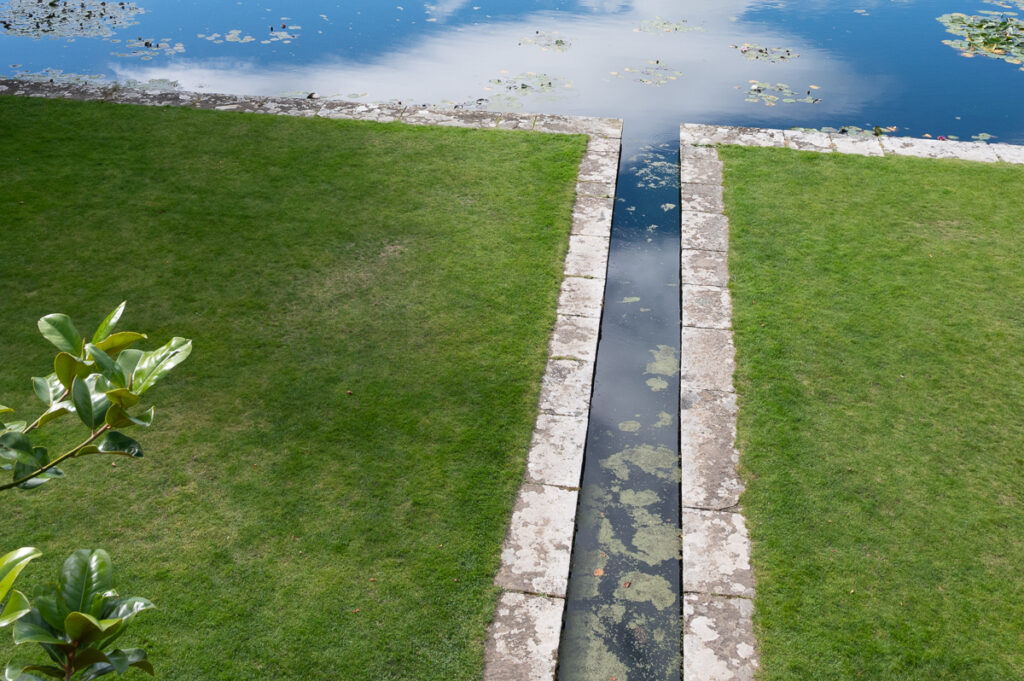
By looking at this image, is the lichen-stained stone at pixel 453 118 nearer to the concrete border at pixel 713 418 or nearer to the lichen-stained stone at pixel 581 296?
the concrete border at pixel 713 418

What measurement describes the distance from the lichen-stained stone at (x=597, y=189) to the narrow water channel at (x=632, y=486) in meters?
0.30

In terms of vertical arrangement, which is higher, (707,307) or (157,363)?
(157,363)

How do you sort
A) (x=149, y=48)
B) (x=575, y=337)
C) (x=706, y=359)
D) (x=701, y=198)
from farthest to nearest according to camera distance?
(x=149, y=48) < (x=701, y=198) < (x=575, y=337) < (x=706, y=359)

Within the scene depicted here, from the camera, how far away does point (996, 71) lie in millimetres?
10039

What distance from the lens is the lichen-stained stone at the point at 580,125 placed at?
7.95 m

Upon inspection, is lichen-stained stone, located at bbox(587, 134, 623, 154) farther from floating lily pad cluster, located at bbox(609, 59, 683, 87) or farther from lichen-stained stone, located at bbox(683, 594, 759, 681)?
lichen-stained stone, located at bbox(683, 594, 759, 681)

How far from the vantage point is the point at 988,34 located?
11.2 meters

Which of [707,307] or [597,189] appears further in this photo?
[597,189]

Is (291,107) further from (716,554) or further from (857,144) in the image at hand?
(716,554)

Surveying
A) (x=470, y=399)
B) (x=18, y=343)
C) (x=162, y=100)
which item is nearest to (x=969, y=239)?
(x=470, y=399)

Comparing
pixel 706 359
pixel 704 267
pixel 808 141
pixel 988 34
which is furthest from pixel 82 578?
pixel 988 34

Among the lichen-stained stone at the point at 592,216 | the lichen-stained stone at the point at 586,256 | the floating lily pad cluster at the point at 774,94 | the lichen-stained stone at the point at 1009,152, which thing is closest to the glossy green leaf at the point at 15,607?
the lichen-stained stone at the point at 586,256

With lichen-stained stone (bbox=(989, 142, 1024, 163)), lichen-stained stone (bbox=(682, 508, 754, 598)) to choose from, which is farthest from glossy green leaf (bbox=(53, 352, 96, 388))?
lichen-stained stone (bbox=(989, 142, 1024, 163))

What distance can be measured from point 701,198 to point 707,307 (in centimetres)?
170
